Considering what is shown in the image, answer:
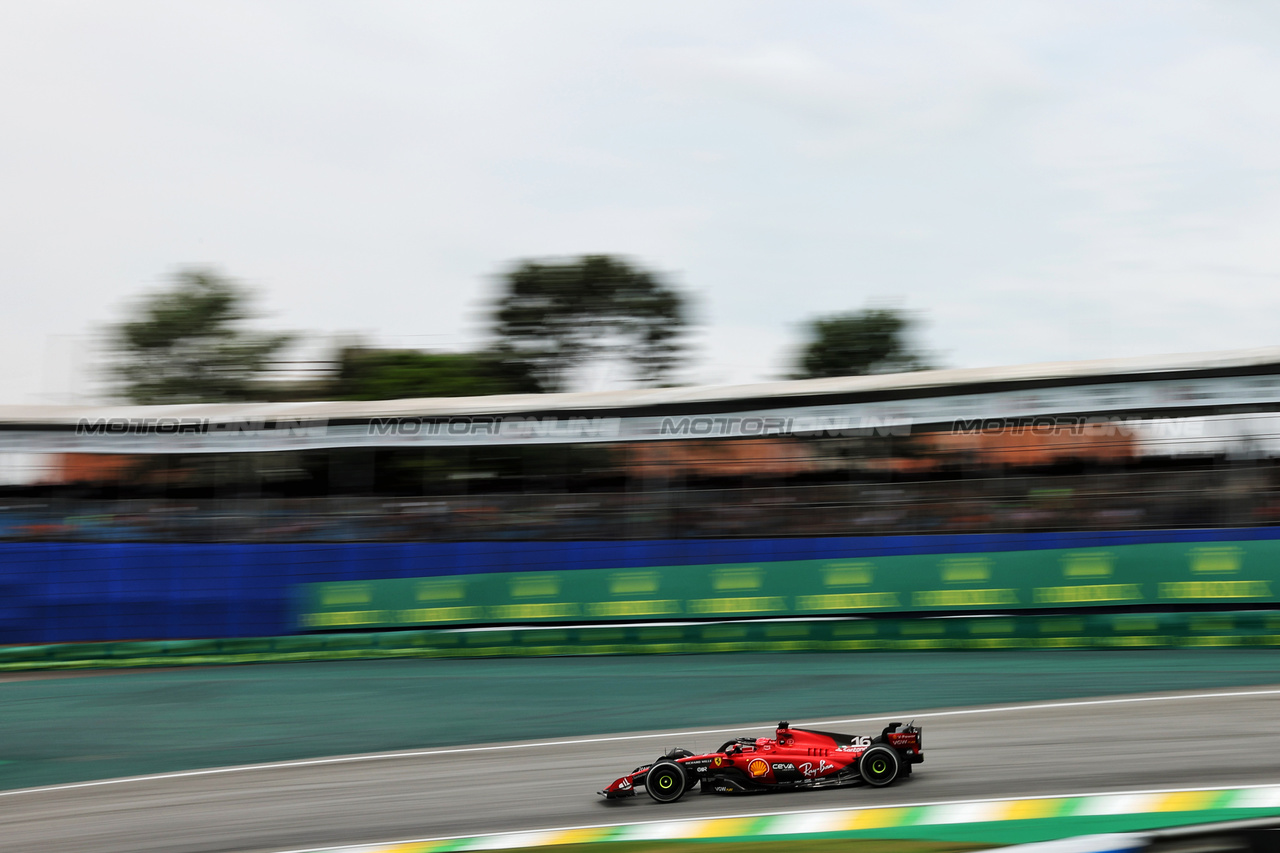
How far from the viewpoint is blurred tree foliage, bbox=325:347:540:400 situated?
2622 centimetres

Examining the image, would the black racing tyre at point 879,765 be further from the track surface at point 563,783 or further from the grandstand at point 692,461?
the grandstand at point 692,461

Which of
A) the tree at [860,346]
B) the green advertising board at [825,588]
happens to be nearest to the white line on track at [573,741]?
the green advertising board at [825,588]

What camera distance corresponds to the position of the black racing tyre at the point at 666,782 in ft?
25.1

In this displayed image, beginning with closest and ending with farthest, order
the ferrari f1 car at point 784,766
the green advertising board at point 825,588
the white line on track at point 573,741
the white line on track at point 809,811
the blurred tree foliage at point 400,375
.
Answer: the white line on track at point 809,811
the ferrari f1 car at point 784,766
the white line on track at point 573,741
the green advertising board at point 825,588
the blurred tree foliage at point 400,375

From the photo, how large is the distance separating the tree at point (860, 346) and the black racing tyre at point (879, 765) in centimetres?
2949

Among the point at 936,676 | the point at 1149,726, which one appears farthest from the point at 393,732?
the point at 1149,726

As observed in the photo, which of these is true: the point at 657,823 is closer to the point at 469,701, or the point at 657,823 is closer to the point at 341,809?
the point at 341,809

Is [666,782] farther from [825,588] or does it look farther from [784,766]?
[825,588]

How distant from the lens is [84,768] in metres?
10.7

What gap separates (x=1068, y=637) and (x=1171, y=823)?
22.3ft

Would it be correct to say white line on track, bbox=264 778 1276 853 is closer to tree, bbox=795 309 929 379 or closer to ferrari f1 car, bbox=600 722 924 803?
ferrari f1 car, bbox=600 722 924 803

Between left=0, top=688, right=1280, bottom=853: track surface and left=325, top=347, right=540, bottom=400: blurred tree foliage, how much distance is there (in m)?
16.9

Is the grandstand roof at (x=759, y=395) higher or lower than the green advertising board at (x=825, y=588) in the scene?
higher

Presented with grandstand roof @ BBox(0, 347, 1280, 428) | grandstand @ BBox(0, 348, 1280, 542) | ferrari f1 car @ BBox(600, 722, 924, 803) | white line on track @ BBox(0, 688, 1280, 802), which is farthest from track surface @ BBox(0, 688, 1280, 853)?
grandstand roof @ BBox(0, 347, 1280, 428)
